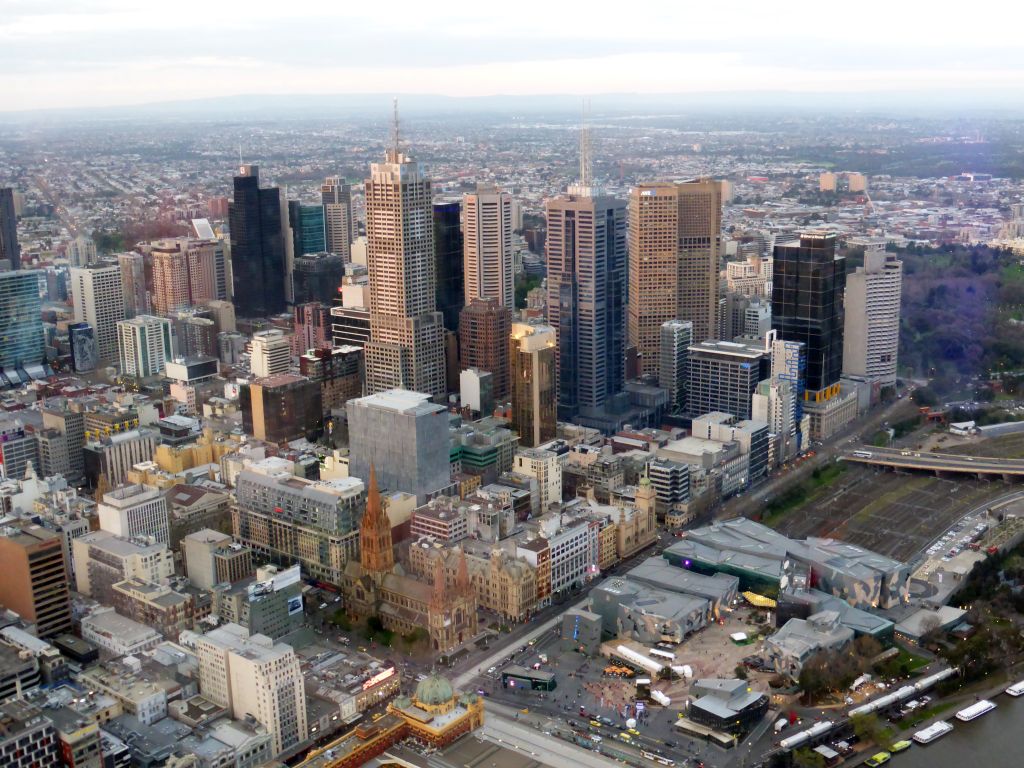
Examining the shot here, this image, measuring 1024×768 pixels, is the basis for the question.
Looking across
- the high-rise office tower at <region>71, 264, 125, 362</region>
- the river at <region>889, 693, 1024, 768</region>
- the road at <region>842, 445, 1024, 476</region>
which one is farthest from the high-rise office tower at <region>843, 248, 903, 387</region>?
the high-rise office tower at <region>71, 264, 125, 362</region>

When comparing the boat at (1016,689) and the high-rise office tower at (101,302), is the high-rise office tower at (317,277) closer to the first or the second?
the high-rise office tower at (101,302)

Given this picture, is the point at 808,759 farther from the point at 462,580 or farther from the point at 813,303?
the point at 813,303

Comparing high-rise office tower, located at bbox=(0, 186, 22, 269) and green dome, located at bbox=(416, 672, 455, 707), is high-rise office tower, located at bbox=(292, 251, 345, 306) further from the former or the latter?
green dome, located at bbox=(416, 672, 455, 707)

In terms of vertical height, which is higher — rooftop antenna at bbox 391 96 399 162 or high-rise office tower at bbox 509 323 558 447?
rooftop antenna at bbox 391 96 399 162

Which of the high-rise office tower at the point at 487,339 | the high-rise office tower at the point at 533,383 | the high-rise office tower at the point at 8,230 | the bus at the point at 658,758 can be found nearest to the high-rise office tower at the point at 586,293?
the high-rise office tower at the point at 487,339

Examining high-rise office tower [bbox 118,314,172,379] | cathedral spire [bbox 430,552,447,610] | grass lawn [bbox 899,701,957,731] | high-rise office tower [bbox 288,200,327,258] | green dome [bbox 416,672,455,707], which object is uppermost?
high-rise office tower [bbox 288,200,327,258]

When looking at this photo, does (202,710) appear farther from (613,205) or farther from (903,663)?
(613,205)

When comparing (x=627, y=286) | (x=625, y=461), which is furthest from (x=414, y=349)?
(x=627, y=286)
